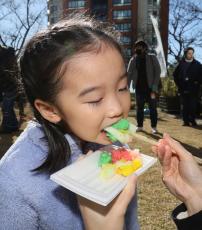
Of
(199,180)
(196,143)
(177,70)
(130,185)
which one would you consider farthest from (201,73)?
(130,185)

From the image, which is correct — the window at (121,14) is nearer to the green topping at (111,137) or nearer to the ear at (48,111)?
the ear at (48,111)

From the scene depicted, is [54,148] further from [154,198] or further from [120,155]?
[154,198]

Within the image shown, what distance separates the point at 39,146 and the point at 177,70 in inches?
275

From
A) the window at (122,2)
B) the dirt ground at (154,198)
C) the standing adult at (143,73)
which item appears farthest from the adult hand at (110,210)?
the window at (122,2)

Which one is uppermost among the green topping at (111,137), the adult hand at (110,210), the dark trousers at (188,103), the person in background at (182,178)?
the green topping at (111,137)

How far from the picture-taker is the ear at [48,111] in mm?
1375

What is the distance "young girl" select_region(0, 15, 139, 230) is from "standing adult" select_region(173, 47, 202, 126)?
655 centimetres

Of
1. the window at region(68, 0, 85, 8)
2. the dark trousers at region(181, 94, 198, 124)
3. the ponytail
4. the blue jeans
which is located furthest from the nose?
the window at region(68, 0, 85, 8)

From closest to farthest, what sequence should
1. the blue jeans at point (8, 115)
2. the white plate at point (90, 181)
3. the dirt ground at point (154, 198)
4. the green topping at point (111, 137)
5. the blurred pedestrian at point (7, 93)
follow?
the white plate at point (90, 181)
the green topping at point (111, 137)
the dirt ground at point (154, 198)
the blurred pedestrian at point (7, 93)
the blue jeans at point (8, 115)

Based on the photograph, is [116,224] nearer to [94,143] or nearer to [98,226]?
[98,226]

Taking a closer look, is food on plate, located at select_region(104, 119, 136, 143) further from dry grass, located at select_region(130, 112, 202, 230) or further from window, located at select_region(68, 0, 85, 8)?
window, located at select_region(68, 0, 85, 8)

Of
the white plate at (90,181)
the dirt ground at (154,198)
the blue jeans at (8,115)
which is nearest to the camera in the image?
the white plate at (90,181)

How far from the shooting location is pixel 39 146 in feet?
4.39

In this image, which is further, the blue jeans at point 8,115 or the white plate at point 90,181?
the blue jeans at point 8,115
